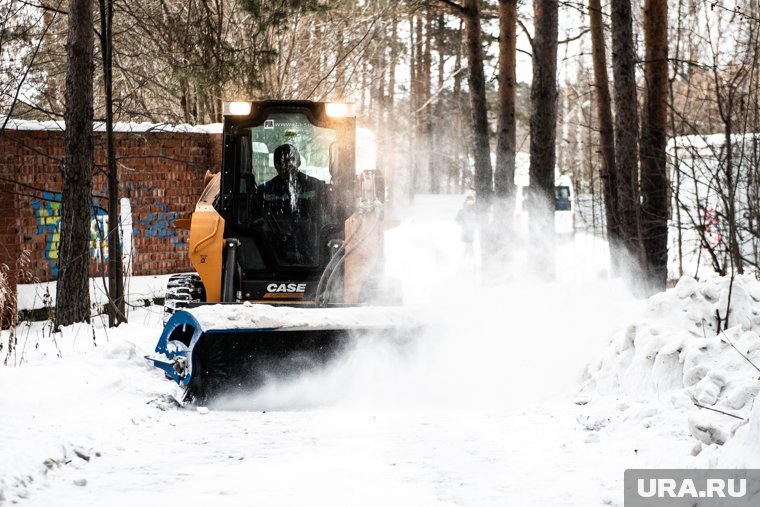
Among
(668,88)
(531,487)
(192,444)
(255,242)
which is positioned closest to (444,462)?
(531,487)

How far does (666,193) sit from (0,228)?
992 cm

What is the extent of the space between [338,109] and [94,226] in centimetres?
771

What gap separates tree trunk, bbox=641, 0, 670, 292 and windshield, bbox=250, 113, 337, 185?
209 inches

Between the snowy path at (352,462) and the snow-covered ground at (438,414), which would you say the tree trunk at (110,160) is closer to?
the snow-covered ground at (438,414)

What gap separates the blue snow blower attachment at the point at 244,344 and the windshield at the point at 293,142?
72.9 inches

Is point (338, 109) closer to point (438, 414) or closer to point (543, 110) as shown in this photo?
point (438, 414)

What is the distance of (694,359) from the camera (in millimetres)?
6176

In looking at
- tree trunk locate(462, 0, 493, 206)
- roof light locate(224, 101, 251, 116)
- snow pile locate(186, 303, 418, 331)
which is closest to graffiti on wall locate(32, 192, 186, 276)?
roof light locate(224, 101, 251, 116)

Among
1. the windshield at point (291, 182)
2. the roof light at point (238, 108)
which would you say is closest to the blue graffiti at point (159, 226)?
the windshield at point (291, 182)

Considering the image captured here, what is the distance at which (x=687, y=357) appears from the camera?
622 cm

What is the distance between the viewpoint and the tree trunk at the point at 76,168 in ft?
35.4

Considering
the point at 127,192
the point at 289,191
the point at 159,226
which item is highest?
the point at 127,192

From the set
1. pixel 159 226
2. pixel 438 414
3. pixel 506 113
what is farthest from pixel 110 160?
pixel 506 113

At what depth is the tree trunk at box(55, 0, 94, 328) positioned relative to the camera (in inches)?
425
